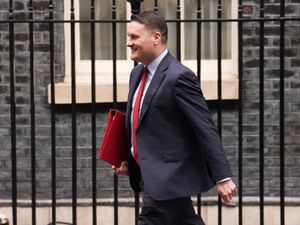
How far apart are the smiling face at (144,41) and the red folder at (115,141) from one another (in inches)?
17.4

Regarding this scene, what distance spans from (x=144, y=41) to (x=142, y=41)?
1 centimetres

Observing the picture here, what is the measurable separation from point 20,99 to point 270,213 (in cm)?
240

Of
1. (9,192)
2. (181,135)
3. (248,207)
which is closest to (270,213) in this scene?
(248,207)

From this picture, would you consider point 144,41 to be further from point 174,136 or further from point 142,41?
point 174,136

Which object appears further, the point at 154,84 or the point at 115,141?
the point at 115,141

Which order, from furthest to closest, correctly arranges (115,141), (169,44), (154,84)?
(169,44) → (115,141) → (154,84)

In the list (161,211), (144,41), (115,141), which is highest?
(144,41)

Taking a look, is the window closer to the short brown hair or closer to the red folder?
the red folder

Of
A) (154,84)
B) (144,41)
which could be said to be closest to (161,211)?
(154,84)

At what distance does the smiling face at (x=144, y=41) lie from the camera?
465cm

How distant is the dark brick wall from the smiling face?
2.90 m

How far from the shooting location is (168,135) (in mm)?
4613

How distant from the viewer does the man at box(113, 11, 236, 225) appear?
4.56 meters

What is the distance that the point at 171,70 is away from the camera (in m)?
4.64
